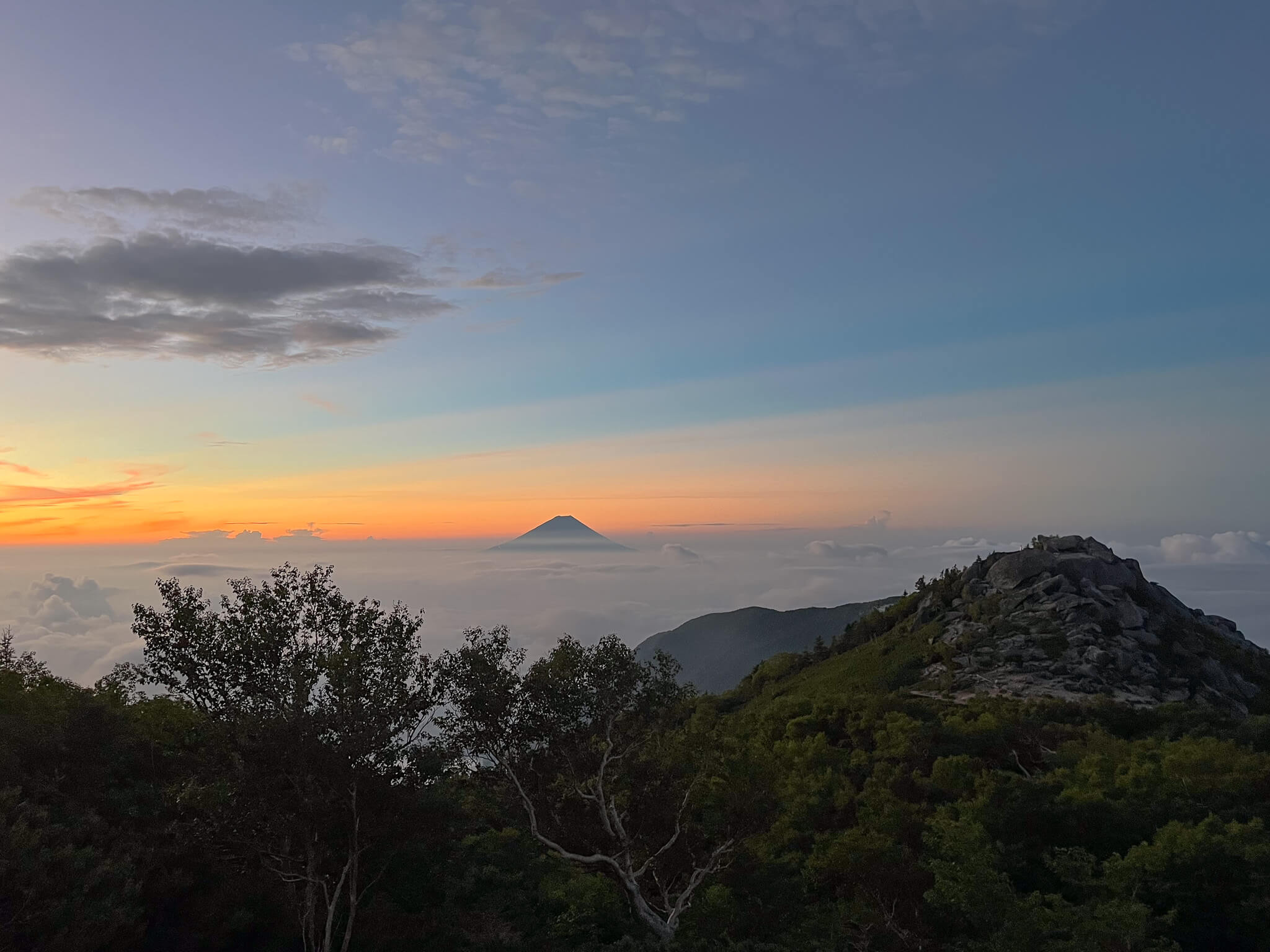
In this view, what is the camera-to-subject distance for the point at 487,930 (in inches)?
1298

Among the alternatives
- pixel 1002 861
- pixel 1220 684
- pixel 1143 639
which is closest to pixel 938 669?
pixel 1143 639

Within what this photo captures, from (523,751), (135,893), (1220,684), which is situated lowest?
(1220,684)

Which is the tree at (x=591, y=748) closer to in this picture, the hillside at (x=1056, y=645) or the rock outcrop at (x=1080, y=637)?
the hillside at (x=1056, y=645)

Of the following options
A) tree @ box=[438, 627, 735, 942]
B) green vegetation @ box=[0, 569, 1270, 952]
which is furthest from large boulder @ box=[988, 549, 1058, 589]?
tree @ box=[438, 627, 735, 942]

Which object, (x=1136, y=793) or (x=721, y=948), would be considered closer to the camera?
(x=721, y=948)

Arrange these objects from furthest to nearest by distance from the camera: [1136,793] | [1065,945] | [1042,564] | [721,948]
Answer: [1042,564]
[1136,793]
[721,948]
[1065,945]

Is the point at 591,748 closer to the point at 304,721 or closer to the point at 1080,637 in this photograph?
the point at 304,721

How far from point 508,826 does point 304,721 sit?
66.6ft

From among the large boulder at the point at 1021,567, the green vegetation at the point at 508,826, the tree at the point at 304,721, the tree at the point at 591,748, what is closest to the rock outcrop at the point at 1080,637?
the large boulder at the point at 1021,567

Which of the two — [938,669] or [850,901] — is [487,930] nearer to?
[850,901]

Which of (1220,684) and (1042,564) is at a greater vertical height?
(1042,564)

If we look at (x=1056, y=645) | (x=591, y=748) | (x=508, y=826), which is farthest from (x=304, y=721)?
(x=1056, y=645)

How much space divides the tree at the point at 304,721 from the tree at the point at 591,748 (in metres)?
2.49

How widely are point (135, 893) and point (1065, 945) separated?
3215 centimetres
